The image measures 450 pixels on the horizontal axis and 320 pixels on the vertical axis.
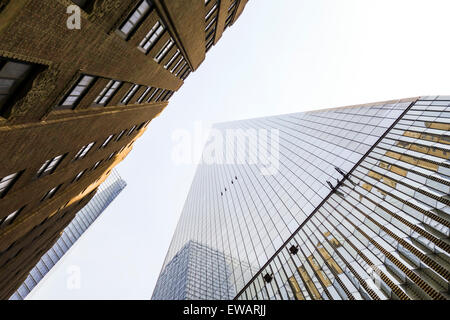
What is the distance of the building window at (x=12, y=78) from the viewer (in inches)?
312

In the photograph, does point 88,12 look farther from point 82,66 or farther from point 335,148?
point 335,148

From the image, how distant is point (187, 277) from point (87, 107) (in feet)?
136

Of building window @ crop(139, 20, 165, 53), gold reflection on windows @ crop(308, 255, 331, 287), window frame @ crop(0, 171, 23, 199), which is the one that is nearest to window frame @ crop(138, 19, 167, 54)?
building window @ crop(139, 20, 165, 53)

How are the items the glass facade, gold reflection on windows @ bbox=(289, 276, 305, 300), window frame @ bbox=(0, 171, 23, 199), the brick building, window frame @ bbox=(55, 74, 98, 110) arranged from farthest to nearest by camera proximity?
gold reflection on windows @ bbox=(289, 276, 305, 300) < the glass facade < window frame @ bbox=(0, 171, 23, 199) < window frame @ bbox=(55, 74, 98, 110) < the brick building

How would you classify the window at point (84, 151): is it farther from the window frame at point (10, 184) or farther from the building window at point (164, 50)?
the building window at point (164, 50)

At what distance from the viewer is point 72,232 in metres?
99.1

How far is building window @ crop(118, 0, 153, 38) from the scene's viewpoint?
12214 millimetres

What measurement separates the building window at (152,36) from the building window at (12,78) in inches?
298

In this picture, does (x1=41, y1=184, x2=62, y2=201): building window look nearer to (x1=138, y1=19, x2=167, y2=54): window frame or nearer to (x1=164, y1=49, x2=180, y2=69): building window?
(x1=138, y1=19, x2=167, y2=54): window frame

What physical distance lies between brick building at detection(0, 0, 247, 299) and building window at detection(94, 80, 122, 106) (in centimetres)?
8

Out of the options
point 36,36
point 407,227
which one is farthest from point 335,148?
point 36,36

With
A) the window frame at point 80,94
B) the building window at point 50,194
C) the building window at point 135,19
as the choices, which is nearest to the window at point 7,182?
the window frame at point 80,94

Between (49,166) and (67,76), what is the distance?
24.6ft

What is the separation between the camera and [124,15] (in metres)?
11.2
